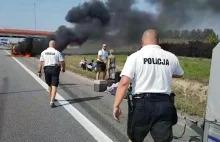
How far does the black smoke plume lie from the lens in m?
34.3

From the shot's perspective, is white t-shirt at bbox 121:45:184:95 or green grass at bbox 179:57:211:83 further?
green grass at bbox 179:57:211:83

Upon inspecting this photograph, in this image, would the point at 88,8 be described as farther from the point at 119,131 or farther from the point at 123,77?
the point at 123,77

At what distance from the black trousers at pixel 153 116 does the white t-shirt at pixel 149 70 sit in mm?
96

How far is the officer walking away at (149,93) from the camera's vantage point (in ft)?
11.7

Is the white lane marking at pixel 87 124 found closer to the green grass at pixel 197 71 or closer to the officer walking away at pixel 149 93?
the officer walking away at pixel 149 93

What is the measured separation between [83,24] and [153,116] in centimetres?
3247

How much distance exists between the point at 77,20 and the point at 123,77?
32.8 meters

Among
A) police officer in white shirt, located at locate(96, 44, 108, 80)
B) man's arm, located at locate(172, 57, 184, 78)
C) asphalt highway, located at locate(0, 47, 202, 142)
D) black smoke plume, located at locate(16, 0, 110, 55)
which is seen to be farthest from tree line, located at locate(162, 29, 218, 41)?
man's arm, located at locate(172, 57, 184, 78)

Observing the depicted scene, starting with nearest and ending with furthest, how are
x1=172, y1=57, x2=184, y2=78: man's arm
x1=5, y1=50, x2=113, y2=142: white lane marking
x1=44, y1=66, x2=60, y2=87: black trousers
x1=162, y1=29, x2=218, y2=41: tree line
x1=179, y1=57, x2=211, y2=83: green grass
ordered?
x1=172, y1=57, x2=184, y2=78: man's arm → x1=5, y1=50, x2=113, y2=142: white lane marking → x1=44, y1=66, x2=60, y2=87: black trousers → x1=179, y1=57, x2=211, y2=83: green grass → x1=162, y1=29, x2=218, y2=41: tree line

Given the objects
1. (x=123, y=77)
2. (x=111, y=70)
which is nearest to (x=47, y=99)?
(x=111, y=70)

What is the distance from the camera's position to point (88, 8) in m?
36.0

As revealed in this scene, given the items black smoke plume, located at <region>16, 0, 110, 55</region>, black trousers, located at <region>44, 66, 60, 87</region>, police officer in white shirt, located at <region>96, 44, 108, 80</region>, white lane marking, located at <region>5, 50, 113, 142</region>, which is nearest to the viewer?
white lane marking, located at <region>5, 50, 113, 142</region>

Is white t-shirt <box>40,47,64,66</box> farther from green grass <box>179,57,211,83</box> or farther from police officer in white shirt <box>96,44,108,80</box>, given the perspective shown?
green grass <box>179,57,211,83</box>

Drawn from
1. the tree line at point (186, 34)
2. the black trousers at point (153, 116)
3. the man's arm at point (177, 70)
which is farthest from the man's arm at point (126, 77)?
the tree line at point (186, 34)
